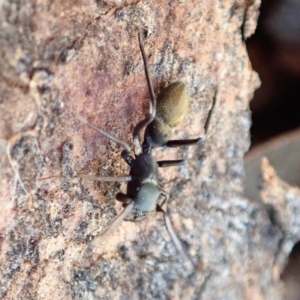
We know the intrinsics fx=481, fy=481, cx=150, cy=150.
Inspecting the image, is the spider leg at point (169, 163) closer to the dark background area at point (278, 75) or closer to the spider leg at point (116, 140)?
the spider leg at point (116, 140)

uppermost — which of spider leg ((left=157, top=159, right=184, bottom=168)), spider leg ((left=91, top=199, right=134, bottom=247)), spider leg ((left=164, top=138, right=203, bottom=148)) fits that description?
spider leg ((left=164, top=138, right=203, bottom=148))

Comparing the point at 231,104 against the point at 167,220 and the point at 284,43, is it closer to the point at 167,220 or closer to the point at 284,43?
the point at 284,43

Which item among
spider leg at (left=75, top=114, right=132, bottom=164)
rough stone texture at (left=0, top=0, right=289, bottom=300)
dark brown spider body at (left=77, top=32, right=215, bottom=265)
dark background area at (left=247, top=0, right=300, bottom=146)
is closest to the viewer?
rough stone texture at (left=0, top=0, right=289, bottom=300)

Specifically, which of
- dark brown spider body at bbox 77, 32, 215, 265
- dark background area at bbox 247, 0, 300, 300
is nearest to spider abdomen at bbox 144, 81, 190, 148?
dark brown spider body at bbox 77, 32, 215, 265

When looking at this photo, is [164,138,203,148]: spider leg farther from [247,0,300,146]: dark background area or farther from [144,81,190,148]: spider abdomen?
[247,0,300,146]: dark background area

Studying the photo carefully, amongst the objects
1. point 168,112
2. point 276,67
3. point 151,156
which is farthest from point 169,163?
point 276,67

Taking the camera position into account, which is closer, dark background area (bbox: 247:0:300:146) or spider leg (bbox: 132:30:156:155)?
spider leg (bbox: 132:30:156:155)
